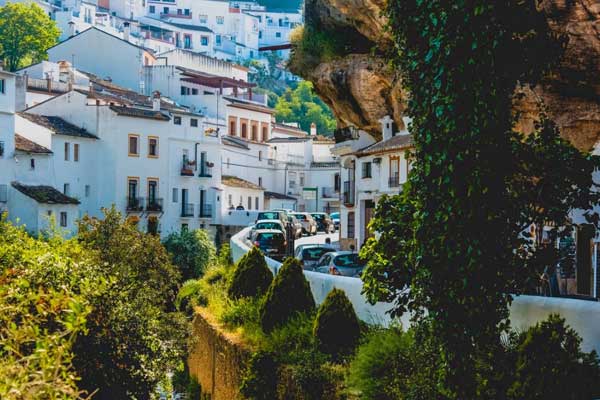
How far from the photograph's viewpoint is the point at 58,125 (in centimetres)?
7012

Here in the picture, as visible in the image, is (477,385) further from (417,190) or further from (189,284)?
(189,284)

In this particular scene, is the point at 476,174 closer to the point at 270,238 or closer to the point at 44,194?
the point at 270,238

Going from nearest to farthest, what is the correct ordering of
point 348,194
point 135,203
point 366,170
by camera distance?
point 366,170, point 348,194, point 135,203

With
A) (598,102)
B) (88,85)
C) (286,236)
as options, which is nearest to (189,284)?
(286,236)

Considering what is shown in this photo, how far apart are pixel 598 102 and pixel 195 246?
132 ft

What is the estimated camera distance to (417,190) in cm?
1808

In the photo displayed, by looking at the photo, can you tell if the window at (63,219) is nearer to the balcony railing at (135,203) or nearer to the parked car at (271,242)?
the balcony railing at (135,203)

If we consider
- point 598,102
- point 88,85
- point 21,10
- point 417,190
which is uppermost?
point 21,10

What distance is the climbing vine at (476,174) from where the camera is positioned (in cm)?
1688

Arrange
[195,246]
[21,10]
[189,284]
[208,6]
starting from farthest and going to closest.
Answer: [208,6] < [21,10] < [195,246] < [189,284]

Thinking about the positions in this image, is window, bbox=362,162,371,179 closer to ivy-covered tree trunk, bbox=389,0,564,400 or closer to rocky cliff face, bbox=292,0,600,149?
rocky cliff face, bbox=292,0,600,149

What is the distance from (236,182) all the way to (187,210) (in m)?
8.17

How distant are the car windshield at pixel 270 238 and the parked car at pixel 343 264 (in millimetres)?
10406

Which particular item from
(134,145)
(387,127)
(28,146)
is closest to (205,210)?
(134,145)
